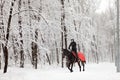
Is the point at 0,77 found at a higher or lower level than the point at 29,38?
lower

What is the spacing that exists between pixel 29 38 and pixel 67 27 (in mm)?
10091

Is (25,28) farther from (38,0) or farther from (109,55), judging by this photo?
(109,55)

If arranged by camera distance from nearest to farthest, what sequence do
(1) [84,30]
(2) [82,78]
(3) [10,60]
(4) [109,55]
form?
(2) [82,78], (3) [10,60], (1) [84,30], (4) [109,55]

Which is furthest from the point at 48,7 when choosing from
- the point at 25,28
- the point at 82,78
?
the point at 82,78

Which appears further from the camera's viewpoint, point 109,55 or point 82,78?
point 109,55

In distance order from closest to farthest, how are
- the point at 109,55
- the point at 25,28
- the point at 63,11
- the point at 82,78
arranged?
1. the point at 82,78
2. the point at 25,28
3. the point at 63,11
4. the point at 109,55

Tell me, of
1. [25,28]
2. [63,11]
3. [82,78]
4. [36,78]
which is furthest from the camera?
[63,11]

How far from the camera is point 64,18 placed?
1319 inches

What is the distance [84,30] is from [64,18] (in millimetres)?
15100

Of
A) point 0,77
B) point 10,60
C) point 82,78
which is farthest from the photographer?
point 10,60

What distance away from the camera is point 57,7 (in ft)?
107

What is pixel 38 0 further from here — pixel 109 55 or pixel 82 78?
pixel 109 55

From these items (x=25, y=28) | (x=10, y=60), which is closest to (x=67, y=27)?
(x=10, y=60)

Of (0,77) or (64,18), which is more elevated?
(64,18)
